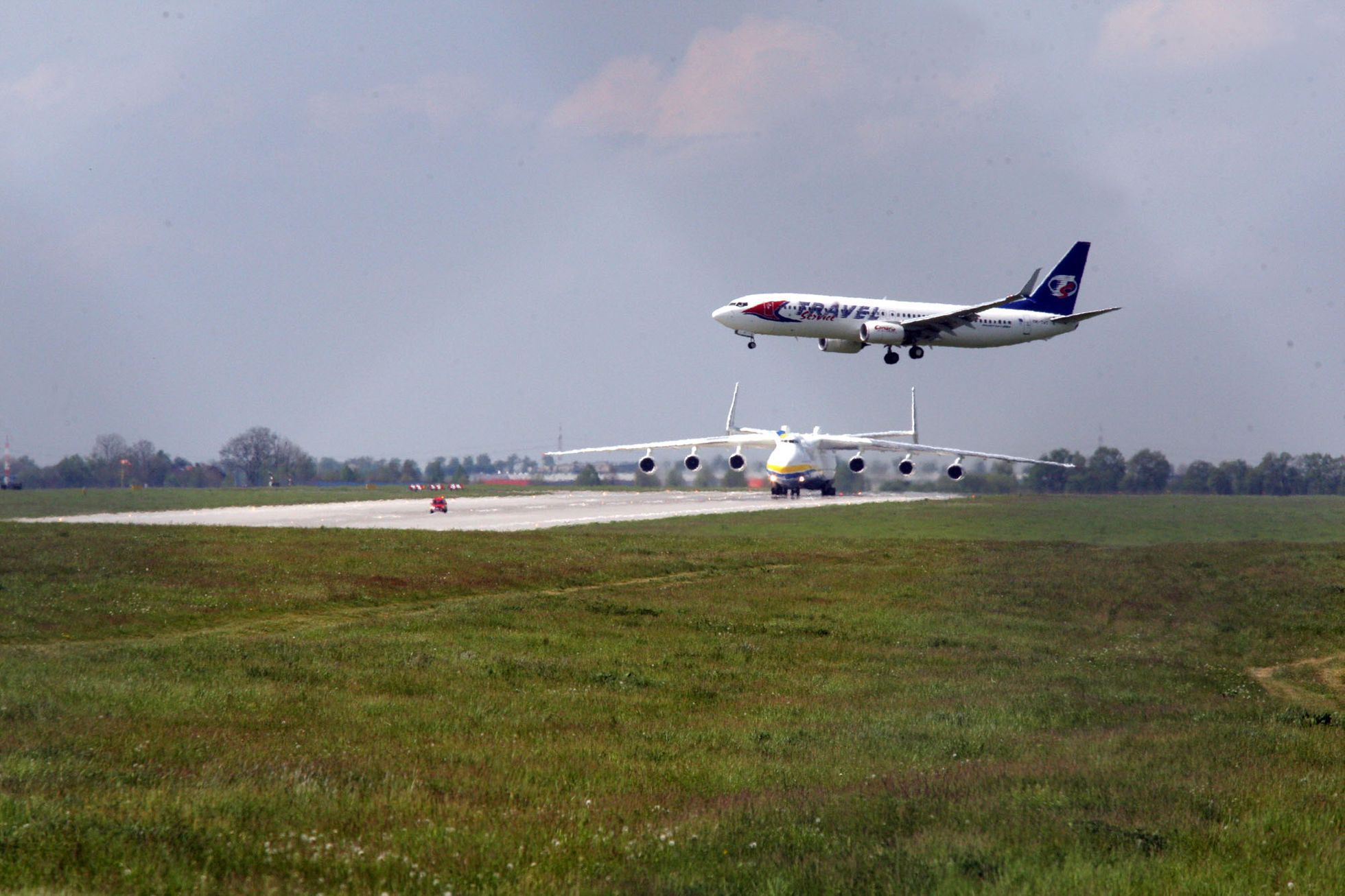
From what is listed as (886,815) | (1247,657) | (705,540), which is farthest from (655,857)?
(705,540)

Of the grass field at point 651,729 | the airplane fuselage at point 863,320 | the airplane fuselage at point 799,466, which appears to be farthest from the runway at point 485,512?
the grass field at point 651,729

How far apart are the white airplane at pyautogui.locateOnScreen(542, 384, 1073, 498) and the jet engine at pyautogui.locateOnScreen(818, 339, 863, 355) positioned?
27.6 m

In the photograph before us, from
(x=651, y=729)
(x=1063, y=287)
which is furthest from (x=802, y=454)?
(x=651, y=729)

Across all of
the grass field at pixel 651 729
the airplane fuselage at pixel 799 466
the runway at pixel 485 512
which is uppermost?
the airplane fuselage at pixel 799 466

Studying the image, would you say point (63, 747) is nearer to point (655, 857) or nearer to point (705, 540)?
point (655, 857)

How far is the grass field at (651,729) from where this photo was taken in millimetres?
8953

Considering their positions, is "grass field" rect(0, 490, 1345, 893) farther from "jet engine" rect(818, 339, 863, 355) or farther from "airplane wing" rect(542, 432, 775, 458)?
"airplane wing" rect(542, 432, 775, 458)

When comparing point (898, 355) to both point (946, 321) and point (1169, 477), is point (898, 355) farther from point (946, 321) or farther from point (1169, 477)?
point (1169, 477)

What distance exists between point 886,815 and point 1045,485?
68.8 meters

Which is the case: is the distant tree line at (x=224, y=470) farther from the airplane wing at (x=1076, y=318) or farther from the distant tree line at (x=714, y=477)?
the airplane wing at (x=1076, y=318)

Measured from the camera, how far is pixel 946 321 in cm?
5219

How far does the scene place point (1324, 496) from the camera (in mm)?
75000

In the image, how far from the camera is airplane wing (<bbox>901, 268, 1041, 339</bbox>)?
51.0m

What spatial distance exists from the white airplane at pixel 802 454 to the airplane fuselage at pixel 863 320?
27.2m
